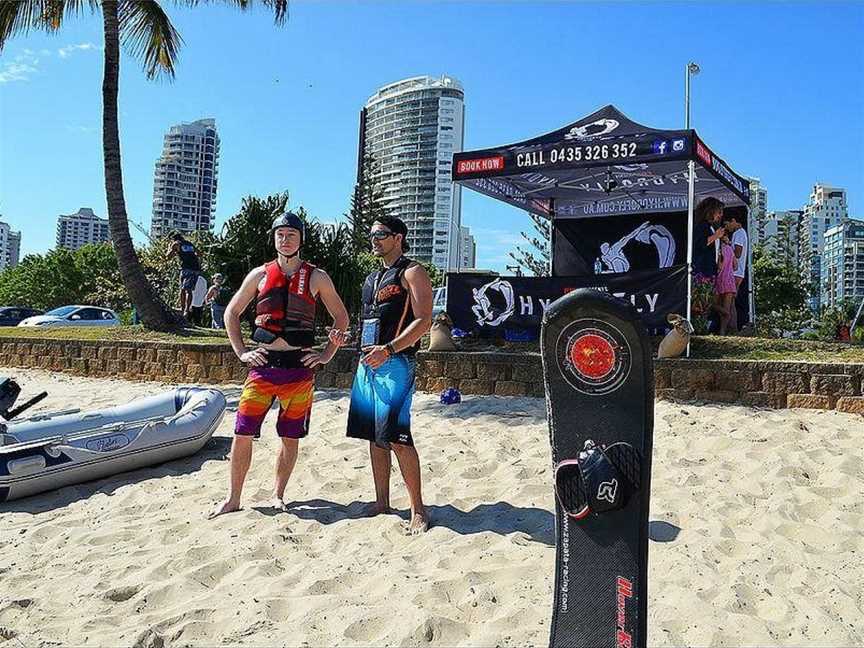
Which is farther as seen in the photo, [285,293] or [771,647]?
[285,293]

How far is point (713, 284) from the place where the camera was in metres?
9.84

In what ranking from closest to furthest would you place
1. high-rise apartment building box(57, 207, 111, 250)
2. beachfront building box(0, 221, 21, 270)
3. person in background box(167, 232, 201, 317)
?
person in background box(167, 232, 201, 317)
beachfront building box(0, 221, 21, 270)
high-rise apartment building box(57, 207, 111, 250)

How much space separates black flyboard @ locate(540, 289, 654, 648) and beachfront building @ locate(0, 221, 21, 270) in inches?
3259

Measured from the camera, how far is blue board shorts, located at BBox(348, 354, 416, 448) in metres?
3.72

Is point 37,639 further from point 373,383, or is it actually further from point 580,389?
point 580,389

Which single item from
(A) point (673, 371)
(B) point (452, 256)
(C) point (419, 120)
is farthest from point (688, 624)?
(C) point (419, 120)

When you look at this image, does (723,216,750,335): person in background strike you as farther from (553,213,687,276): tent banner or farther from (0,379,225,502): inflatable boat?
(0,379,225,502): inflatable boat

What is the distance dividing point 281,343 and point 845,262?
56472 millimetres

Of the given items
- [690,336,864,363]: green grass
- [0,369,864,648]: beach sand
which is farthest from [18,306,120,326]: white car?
[690,336,864,363]: green grass

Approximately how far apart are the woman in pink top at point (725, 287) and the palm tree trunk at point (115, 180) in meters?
8.07

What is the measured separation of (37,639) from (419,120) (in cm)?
7722

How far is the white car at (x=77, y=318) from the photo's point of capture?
18.7 m

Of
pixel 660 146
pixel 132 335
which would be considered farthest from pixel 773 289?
pixel 132 335

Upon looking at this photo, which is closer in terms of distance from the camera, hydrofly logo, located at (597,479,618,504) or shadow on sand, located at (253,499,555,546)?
hydrofly logo, located at (597,479,618,504)
